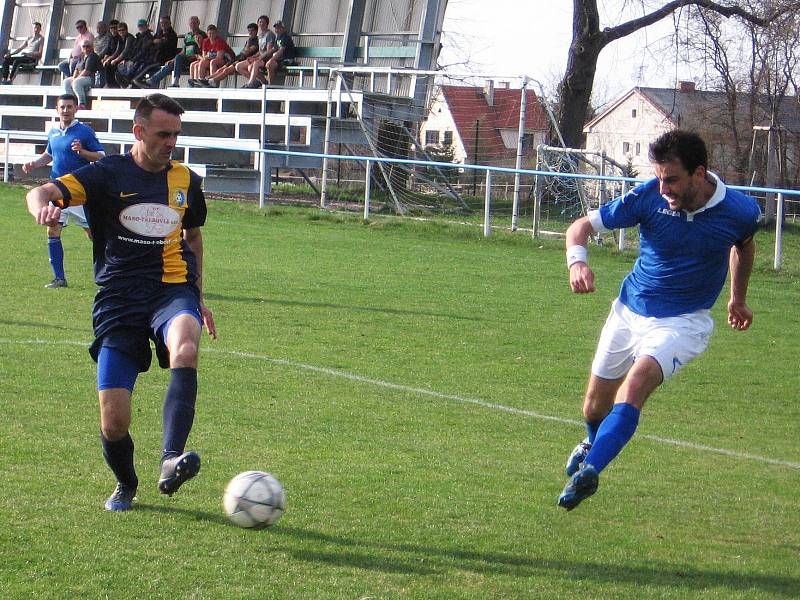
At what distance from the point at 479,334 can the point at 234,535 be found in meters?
6.31

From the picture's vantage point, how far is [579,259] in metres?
5.66

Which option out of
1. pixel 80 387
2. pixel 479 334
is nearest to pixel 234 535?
pixel 80 387

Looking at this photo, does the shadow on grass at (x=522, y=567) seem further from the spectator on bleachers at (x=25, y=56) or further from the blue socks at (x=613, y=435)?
the spectator on bleachers at (x=25, y=56)

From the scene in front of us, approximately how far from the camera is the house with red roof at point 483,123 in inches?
955

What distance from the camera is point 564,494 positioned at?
4.96 meters

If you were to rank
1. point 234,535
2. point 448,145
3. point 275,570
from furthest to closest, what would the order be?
point 448,145 → point 234,535 → point 275,570

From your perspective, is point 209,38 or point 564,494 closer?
point 564,494

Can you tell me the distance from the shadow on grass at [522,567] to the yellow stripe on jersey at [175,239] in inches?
53.9

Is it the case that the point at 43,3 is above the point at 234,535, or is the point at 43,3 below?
above

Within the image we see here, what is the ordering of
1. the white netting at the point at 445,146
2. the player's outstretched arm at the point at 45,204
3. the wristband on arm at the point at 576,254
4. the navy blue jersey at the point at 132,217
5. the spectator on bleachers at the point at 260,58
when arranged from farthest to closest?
the spectator on bleachers at the point at 260,58 < the white netting at the point at 445,146 < the wristband on arm at the point at 576,254 < the navy blue jersey at the point at 132,217 < the player's outstretched arm at the point at 45,204

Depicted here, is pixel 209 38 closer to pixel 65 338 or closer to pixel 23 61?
pixel 23 61

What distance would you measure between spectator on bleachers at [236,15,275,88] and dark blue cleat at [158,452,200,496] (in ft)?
73.7

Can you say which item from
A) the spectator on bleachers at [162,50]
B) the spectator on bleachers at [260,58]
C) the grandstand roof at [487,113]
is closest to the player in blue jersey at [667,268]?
the grandstand roof at [487,113]

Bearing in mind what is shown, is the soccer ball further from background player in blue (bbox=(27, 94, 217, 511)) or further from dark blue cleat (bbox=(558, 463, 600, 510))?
dark blue cleat (bbox=(558, 463, 600, 510))
